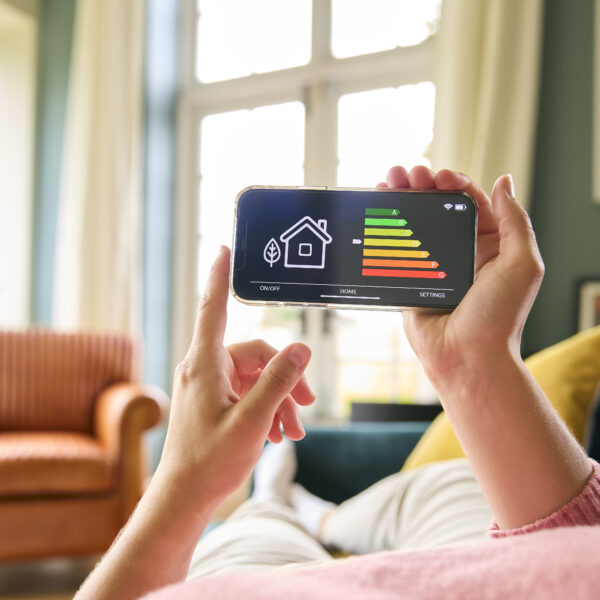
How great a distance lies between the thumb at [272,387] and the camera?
1.61ft

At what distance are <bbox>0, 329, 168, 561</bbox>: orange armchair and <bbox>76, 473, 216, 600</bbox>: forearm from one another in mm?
1730

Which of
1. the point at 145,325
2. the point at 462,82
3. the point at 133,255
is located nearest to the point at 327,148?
the point at 462,82

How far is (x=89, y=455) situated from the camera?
2.11 m

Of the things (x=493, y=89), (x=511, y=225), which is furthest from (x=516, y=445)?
(x=493, y=89)

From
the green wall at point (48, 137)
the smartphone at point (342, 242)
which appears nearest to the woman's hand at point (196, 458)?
the smartphone at point (342, 242)

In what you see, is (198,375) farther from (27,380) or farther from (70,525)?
(27,380)

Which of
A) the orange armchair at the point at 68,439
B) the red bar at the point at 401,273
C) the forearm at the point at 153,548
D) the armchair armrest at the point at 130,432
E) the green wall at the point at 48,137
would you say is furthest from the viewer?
the green wall at the point at 48,137

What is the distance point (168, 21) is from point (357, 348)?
2.20 m

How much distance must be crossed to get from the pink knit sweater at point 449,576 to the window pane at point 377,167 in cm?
271

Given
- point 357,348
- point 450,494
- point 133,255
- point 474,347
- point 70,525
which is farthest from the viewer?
point 133,255

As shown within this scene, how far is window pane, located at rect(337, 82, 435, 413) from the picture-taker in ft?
9.87

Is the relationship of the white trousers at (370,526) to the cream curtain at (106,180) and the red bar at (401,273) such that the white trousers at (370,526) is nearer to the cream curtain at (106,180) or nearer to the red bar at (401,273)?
the red bar at (401,273)

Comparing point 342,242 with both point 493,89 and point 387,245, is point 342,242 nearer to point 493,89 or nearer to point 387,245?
point 387,245

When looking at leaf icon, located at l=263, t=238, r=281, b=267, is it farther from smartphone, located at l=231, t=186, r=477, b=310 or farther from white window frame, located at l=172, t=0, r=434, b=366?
white window frame, located at l=172, t=0, r=434, b=366
